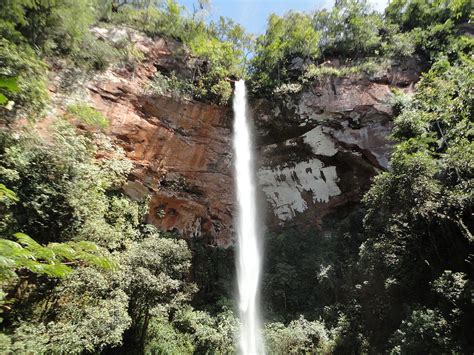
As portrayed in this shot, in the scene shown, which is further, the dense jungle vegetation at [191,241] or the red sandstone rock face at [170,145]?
the red sandstone rock face at [170,145]

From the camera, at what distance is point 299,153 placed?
1600cm

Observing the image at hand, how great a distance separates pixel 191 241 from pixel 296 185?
595 centimetres

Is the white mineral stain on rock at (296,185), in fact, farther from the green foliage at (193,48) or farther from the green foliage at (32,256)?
the green foliage at (32,256)

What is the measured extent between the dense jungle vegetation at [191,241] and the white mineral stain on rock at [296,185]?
74.7 inches

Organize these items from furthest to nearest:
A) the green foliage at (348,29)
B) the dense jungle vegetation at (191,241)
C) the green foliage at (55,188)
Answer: the green foliage at (348,29) → the green foliage at (55,188) → the dense jungle vegetation at (191,241)

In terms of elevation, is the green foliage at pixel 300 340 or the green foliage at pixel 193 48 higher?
the green foliage at pixel 193 48

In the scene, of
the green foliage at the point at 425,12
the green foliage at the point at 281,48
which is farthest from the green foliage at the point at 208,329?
the green foliage at the point at 425,12

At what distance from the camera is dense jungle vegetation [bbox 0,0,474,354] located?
664cm

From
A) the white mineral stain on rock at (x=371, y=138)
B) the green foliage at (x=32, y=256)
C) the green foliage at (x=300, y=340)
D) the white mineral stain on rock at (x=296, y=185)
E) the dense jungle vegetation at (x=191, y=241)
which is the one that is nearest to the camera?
the green foliage at (x=32, y=256)

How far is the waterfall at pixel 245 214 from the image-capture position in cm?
1248

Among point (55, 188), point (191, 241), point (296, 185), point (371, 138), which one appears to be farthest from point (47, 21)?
point (371, 138)

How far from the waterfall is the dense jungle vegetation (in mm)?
553

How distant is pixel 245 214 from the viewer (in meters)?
15.2

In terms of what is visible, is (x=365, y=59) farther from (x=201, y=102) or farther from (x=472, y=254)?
(x=472, y=254)
